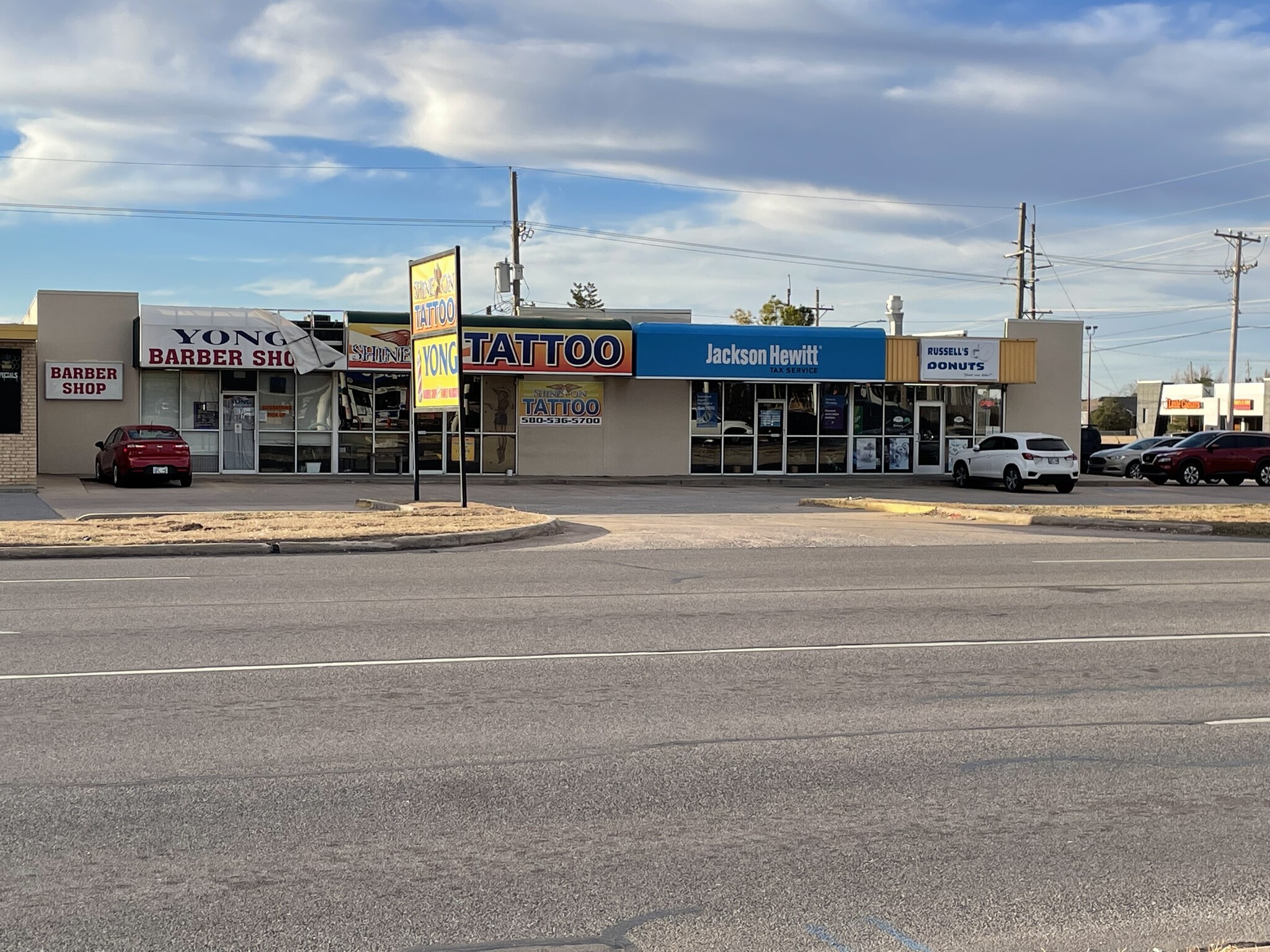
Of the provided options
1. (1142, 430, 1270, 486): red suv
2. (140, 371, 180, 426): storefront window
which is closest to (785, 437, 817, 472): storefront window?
(1142, 430, 1270, 486): red suv

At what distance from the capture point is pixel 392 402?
118 ft

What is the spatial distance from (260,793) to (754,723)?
2683 mm

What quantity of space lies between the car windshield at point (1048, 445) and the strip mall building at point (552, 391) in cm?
545

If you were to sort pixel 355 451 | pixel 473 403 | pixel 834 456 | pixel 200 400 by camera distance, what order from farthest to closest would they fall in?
pixel 834 456, pixel 473 403, pixel 355 451, pixel 200 400

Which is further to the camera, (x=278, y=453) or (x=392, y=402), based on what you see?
→ (x=392, y=402)

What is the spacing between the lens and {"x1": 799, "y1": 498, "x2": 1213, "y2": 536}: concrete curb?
2141 cm

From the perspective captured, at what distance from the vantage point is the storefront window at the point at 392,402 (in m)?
35.7

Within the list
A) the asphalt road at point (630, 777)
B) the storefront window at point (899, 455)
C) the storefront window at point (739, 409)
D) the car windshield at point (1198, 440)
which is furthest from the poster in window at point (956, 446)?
the asphalt road at point (630, 777)

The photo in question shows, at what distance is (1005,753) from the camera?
257 inches

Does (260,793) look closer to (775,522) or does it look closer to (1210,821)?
(1210,821)

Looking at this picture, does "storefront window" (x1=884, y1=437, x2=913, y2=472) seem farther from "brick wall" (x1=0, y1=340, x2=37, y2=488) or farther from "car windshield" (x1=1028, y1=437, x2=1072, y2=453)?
"brick wall" (x1=0, y1=340, x2=37, y2=488)

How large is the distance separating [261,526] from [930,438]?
83.3ft

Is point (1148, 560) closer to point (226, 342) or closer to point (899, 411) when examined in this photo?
point (899, 411)

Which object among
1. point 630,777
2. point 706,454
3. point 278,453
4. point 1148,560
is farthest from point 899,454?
point 630,777
